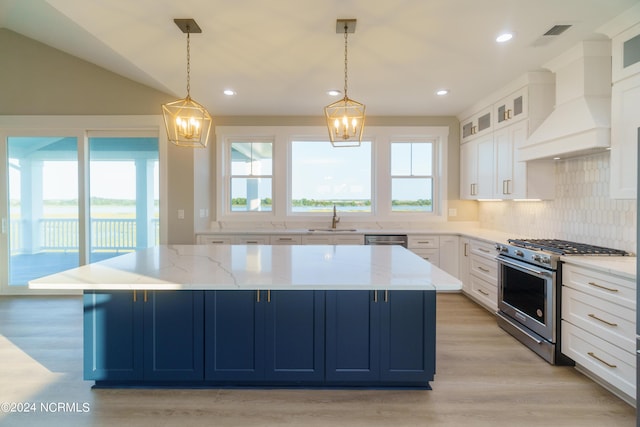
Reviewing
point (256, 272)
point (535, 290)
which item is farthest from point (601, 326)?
point (256, 272)

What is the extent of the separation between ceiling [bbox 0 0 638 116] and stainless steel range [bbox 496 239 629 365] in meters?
1.73

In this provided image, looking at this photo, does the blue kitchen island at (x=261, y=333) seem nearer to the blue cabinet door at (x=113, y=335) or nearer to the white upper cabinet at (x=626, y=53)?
the blue cabinet door at (x=113, y=335)

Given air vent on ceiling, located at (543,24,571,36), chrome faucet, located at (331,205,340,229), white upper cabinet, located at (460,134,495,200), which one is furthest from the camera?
chrome faucet, located at (331,205,340,229)

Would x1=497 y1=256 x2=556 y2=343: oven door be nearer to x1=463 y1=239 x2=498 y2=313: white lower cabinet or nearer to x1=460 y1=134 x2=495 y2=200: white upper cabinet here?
x1=463 y1=239 x2=498 y2=313: white lower cabinet

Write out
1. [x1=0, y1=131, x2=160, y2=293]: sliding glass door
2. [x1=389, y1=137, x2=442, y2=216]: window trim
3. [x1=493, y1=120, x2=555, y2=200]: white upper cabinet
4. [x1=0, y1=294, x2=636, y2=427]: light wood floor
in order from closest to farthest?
1. [x1=0, y1=294, x2=636, y2=427]: light wood floor
2. [x1=493, y1=120, x2=555, y2=200]: white upper cabinet
3. [x1=0, y1=131, x2=160, y2=293]: sliding glass door
4. [x1=389, y1=137, x2=442, y2=216]: window trim

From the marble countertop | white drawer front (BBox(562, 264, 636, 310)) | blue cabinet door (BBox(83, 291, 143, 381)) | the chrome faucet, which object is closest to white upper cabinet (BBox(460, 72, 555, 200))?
the marble countertop

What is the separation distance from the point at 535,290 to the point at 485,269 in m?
1.04

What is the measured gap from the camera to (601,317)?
2.27m

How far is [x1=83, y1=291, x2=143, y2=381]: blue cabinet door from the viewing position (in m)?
2.20

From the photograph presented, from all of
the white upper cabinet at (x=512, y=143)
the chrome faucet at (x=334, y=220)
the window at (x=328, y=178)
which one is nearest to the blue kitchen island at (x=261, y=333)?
the white upper cabinet at (x=512, y=143)

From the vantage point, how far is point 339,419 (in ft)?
6.50

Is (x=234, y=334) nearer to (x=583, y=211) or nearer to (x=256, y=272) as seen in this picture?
(x=256, y=272)

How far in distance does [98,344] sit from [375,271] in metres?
1.92

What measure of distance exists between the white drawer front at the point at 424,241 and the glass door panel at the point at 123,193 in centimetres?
356
